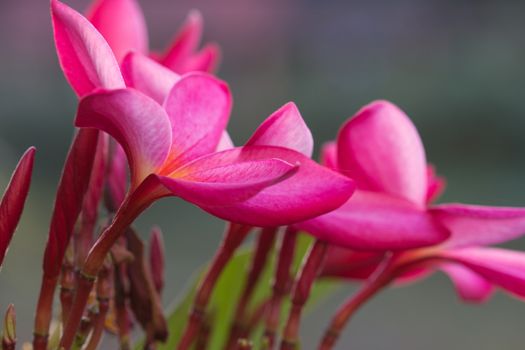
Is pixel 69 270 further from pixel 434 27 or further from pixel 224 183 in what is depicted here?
pixel 434 27

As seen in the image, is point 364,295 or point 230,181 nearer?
point 230,181

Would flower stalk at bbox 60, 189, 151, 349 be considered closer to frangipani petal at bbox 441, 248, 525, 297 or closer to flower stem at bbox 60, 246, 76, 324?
flower stem at bbox 60, 246, 76, 324

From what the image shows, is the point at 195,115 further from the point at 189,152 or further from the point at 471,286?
the point at 471,286

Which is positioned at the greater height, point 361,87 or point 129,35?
point 129,35

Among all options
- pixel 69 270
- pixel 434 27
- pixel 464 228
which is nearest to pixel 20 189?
pixel 69 270

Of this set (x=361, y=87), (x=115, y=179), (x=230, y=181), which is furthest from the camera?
(x=361, y=87)

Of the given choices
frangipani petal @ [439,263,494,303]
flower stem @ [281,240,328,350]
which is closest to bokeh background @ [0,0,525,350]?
frangipani petal @ [439,263,494,303]

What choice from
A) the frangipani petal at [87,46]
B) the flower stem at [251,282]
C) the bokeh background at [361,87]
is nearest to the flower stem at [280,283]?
the flower stem at [251,282]

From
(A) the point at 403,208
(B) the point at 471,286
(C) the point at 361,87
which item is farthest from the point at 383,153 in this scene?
(C) the point at 361,87
